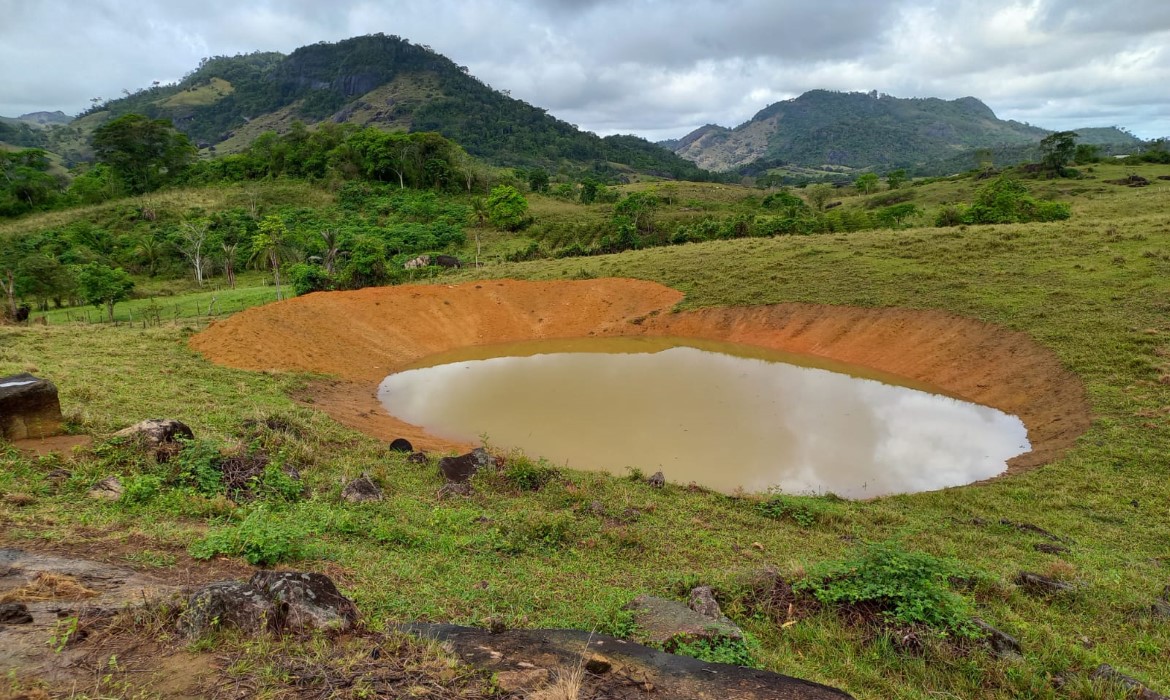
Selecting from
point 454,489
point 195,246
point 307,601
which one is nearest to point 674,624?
point 307,601

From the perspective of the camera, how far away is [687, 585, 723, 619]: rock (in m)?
4.74

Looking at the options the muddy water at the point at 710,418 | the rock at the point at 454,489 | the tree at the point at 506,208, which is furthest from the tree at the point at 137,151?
the rock at the point at 454,489

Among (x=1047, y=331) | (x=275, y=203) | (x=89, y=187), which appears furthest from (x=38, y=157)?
(x=1047, y=331)

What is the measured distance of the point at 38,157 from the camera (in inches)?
1957

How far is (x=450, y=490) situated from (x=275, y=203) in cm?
4759

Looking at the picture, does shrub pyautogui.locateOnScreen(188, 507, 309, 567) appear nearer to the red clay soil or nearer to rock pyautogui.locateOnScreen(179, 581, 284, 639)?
rock pyautogui.locateOnScreen(179, 581, 284, 639)

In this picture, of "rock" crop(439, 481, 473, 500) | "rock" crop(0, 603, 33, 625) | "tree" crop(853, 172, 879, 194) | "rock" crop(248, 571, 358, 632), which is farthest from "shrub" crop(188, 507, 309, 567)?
"tree" crop(853, 172, 879, 194)

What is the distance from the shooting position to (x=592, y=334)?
23.9 meters

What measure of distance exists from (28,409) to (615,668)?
8120mm

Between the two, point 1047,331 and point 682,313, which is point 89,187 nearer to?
point 682,313

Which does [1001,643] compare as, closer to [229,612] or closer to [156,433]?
[229,612]

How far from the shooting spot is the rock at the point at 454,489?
8.09m

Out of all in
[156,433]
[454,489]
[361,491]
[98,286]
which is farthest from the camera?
[98,286]

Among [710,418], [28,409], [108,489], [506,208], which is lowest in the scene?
[710,418]
